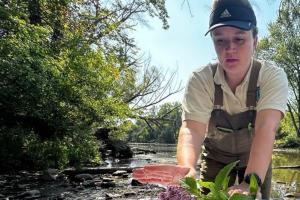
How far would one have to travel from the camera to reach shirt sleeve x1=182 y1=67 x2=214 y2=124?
2.82m

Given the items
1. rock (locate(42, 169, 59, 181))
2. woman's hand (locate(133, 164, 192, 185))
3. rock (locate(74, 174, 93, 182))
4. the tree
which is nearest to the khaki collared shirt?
woman's hand (locate(133, 164, 192, 185))

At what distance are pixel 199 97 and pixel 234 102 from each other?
303mm

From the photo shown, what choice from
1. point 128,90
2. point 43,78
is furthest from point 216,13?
point 128,90

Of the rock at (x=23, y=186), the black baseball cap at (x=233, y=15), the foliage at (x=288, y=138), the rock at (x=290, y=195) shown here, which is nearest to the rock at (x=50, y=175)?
the rock at (x=23, y=186)

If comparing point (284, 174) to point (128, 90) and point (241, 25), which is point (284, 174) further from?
point (128, 90)

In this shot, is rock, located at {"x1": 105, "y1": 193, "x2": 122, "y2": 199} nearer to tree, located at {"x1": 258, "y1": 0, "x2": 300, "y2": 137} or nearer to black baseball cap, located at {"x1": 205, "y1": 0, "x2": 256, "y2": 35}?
black baseball cap, located at {"x1": 205, "y1": 0, "x2": 256, "y2": 35}

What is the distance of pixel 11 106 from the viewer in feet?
40.7

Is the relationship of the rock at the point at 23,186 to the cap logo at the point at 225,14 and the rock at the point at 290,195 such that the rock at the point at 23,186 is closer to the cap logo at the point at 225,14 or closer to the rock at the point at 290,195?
the rock at the point at 290,195

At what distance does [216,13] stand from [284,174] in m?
16.1

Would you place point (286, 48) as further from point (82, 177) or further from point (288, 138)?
point (82, 177)

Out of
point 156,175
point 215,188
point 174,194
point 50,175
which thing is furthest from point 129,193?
point 174,194

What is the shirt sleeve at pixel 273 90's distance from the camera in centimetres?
259

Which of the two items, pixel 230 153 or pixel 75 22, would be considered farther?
pixel 75 22

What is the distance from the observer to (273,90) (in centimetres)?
266
